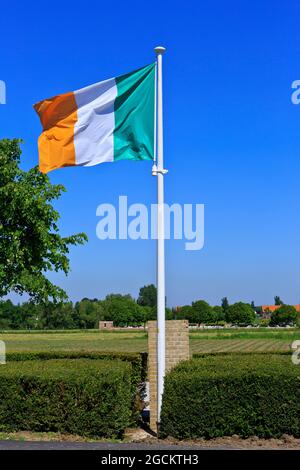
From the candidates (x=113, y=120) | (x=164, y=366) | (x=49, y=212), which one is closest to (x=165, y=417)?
(x=164, y=366)

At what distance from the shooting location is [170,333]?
11430mm

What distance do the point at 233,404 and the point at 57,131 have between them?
5.74 meters

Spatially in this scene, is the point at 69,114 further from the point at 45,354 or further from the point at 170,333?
the point at 45,354

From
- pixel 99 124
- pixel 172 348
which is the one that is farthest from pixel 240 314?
pixel 99 124

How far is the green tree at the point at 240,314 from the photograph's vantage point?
180500 mm

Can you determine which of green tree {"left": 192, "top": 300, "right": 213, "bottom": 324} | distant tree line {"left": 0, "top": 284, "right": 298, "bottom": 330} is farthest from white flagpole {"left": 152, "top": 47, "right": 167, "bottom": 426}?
green tree {"left": 192, "top": 300, "right": 213, "bottom": 324}

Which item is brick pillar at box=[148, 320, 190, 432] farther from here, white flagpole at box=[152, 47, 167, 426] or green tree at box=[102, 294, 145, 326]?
green tree at box=[102, 294, 145, 326]

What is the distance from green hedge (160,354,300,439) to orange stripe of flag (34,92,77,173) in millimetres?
4415

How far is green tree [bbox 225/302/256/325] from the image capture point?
18050 cm

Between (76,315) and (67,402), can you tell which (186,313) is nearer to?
(76,315)

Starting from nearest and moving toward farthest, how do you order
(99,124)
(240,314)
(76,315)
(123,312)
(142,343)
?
(99,124) → (142,343) → (76,315) → (123,312) → (240,314)

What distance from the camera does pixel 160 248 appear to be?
36.0 ft

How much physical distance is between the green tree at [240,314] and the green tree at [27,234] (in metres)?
164

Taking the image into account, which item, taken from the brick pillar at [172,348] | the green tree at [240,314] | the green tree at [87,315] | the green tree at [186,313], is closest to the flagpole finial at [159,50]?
the brick pillar at [172,348]
